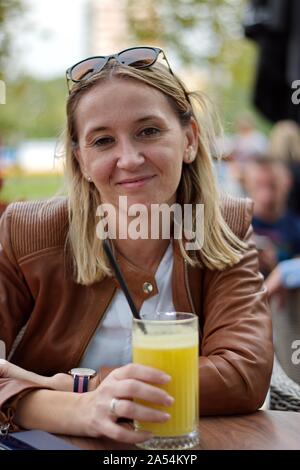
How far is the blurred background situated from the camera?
5664mm

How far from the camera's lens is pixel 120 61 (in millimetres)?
2002

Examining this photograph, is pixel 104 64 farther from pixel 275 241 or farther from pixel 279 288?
pixel 275 241

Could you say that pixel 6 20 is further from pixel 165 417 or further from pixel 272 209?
pixel 165 417

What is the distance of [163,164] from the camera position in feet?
6.49

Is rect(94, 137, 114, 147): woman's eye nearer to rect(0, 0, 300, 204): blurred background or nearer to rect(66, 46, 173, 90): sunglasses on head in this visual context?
rect(66, 46, 173, 90): sunglasses on head

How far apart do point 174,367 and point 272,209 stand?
3.63 m

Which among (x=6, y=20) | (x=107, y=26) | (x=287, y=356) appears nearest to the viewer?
(x=287, y=356)

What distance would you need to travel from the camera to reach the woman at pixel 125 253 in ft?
6.29

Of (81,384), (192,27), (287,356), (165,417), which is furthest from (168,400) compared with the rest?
(192,27)

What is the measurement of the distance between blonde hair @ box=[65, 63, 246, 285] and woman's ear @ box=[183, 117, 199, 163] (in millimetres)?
22

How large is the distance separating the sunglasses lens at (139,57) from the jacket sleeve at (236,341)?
573mm

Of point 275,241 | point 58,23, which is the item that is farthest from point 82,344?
point 58,23

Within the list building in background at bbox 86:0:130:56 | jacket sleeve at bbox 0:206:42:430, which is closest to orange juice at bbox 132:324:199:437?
jacket sleeve at bbox 0:206:42:430
